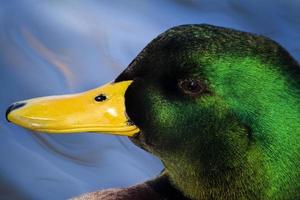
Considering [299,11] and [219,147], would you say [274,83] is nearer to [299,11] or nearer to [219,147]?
[219,147]

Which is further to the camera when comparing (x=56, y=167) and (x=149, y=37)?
(x=149, y=37)

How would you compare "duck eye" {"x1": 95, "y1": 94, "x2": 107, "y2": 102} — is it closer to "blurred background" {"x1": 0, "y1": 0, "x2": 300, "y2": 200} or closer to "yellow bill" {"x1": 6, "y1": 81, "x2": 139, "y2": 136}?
"yellow bill" {"x1": 6, "y1": 81, "x2": 139, "y2": 136}

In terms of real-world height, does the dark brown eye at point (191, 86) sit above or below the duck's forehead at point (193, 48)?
below

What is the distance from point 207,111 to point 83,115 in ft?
0.74

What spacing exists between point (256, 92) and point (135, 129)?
23 cm

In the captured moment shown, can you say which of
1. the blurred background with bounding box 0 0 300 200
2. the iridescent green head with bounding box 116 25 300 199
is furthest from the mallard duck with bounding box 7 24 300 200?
the blurred background with bounding box 0 0 300 200

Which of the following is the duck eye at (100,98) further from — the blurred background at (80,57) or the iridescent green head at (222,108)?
the blurred background at (80,57)

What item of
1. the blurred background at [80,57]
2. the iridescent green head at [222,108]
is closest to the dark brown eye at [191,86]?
the iridescent green head at [222,108]

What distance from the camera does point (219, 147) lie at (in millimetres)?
1538

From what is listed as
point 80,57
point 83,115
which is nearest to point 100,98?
point 83,115

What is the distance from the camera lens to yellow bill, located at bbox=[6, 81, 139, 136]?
155cm

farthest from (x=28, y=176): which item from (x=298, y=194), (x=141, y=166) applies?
(x=298, y=194)

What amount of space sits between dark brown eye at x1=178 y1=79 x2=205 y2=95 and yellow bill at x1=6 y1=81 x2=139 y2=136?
0.36 ft

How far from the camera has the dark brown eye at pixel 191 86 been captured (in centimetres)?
149
